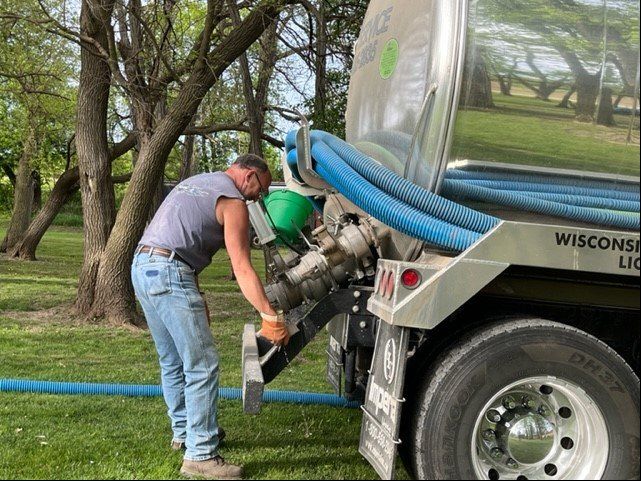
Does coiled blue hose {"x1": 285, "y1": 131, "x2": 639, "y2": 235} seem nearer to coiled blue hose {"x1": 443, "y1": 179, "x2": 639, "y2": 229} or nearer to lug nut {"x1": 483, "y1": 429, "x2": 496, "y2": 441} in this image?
coiled blue hose {"x1": 443, "y1": 179, "x2": 639, "y2": 229}

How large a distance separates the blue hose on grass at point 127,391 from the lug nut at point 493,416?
2.24 metres

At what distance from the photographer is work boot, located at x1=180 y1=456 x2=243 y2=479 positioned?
4016 millimetres

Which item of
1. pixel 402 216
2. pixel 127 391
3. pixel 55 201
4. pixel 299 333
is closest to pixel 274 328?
pixel 299 333

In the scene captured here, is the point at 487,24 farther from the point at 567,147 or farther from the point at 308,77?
the point at 308,77

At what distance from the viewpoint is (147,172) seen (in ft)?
31.6

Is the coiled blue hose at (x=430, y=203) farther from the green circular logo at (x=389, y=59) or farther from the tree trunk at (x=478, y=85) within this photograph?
the green circular logo at (x=389, y=59)

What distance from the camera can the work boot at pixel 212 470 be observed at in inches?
158

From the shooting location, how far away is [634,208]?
3.63m

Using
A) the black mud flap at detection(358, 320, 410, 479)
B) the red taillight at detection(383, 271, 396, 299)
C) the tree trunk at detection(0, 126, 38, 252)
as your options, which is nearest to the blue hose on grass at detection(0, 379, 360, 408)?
the black mud flap at detection(358, 320, 410, 479)

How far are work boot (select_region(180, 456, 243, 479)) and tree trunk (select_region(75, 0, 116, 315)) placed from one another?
6.47 metres

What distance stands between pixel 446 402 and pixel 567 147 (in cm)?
144

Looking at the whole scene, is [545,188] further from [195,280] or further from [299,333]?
[195,280]

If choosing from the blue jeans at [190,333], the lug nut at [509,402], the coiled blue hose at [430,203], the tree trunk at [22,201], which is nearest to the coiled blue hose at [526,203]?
the coiled blue hose at [430,203]

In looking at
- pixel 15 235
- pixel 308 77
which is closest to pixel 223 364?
pixel 308 77
